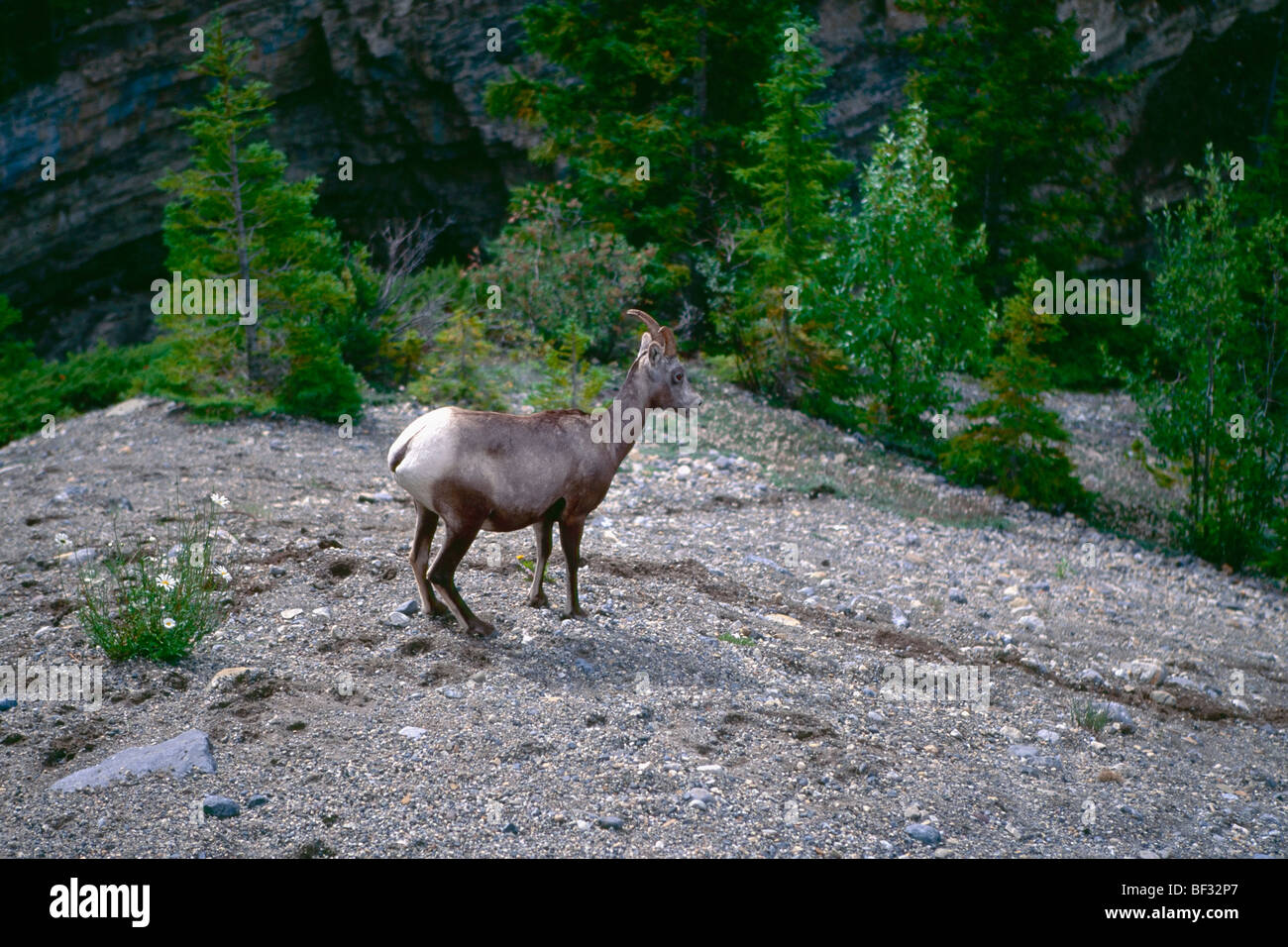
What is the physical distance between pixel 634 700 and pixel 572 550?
1290mm

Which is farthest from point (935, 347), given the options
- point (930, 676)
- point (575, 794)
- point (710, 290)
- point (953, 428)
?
point (575, 794)

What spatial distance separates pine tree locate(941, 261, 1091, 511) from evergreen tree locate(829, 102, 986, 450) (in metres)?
0.92

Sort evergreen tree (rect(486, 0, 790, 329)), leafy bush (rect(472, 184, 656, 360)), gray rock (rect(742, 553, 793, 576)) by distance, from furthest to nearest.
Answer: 1. evergreen tree (rect(486, 0, 790, 329))
2. leafy bush (rect(472, 184, 656, 360))
3. gray rock (rect(742, 553, 793, 576))

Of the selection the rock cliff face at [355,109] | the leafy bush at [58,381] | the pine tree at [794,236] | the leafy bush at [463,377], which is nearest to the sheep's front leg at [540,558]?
the leafy bush at [463,377]

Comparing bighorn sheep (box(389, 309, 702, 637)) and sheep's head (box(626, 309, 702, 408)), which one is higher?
sheep's head (box(626, 309, 702, 408))

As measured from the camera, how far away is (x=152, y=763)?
5.57m

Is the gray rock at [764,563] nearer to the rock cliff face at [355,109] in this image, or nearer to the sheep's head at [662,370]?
the sheep's head at [662,370]

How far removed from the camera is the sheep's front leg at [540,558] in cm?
757

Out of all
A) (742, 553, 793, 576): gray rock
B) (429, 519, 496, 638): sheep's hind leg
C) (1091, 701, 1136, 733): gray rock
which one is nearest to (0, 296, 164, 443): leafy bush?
(742, 553, 793, 576): gray rock

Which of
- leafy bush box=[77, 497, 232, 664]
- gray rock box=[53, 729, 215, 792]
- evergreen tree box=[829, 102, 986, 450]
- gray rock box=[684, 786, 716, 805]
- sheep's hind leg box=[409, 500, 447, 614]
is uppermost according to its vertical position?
evergreen tree box=[829, 102, 986, 450]

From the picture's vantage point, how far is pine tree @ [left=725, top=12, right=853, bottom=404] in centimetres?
1681

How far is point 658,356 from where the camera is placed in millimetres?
7762

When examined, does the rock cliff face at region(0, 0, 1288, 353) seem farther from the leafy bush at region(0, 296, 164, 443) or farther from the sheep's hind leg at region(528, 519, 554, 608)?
the sheep's hind leg at region(528, 519, 554, 608)
